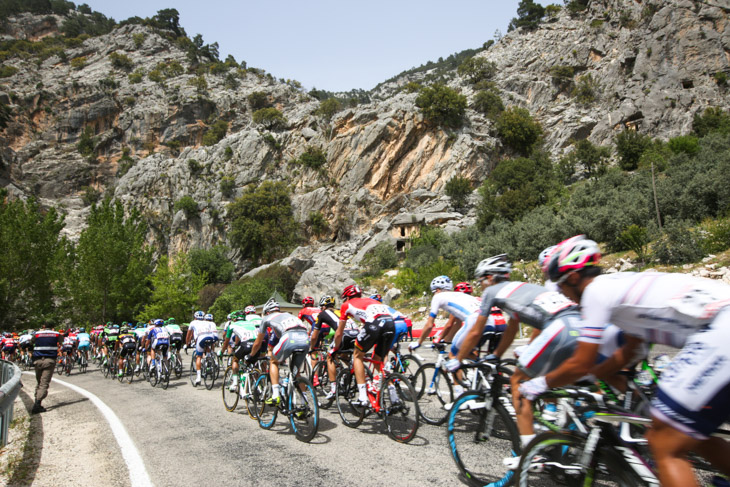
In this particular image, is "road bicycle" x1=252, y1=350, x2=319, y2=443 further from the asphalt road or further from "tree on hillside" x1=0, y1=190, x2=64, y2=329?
"tree on hillside" x1=0, y1=190, x2=64, y2=329

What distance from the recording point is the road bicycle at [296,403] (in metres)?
6.03

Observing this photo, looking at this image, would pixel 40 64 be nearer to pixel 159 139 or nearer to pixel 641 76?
pixel 159 139

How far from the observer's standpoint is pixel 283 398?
650 cm

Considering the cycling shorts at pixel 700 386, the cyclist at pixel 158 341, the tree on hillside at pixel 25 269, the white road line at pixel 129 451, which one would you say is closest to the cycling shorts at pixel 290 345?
the white road line at pixel 129 451

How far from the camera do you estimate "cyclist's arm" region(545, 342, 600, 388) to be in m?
2.96

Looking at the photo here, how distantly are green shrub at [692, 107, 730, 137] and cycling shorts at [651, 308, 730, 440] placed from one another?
5956 centimetres

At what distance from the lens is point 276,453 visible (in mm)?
5621

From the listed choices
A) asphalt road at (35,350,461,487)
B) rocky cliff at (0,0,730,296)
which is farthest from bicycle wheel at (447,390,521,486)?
rocky cliff at (0,0,730,296)

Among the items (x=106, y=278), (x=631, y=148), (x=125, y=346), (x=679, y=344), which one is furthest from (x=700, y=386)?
(x=631, y=148)

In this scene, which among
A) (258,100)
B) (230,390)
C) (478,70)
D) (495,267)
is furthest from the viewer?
(258,100)

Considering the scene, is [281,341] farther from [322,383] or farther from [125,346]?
[125,346]

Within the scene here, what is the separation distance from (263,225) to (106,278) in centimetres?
2825

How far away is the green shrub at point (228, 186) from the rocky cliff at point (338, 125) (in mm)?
381

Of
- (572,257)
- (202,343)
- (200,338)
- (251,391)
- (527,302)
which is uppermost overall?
(572,257)
